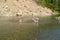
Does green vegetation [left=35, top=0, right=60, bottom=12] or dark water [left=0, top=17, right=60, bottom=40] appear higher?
dark water [left=0, top=17, right=60, bottom=40]

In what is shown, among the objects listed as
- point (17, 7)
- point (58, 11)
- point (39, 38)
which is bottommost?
point (58, 11)

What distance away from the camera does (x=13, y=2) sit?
60.5 metres

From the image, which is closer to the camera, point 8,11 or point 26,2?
point 8,11

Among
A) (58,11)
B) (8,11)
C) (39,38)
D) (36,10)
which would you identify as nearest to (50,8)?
(58,11)

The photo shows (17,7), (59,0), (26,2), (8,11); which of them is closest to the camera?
(8,11)

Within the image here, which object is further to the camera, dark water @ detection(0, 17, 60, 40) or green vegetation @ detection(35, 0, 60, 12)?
green vegetation @ detection(35, 0, 60, 12)

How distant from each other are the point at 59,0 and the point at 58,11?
3.90 m

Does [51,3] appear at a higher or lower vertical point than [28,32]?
lower

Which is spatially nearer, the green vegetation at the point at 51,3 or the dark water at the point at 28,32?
the dark water at the point at 28,32

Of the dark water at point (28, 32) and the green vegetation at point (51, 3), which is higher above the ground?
the dark water at point (28, 32)

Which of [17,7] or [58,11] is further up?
[17,7]

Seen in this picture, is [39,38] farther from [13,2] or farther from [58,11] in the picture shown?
[58,11]

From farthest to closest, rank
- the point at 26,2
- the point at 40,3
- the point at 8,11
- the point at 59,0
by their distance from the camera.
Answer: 1. the point at 59,0
2. the point at 40,3
3. the point at 26,2
4. the point at 8,11

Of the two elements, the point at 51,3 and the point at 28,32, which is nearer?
the point at 28,32
